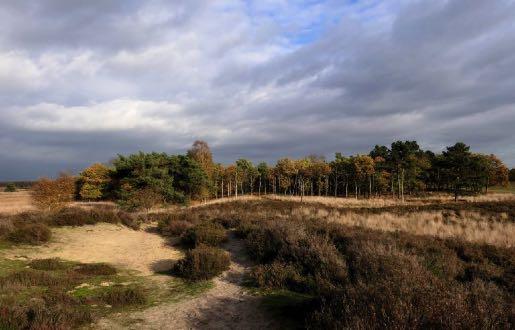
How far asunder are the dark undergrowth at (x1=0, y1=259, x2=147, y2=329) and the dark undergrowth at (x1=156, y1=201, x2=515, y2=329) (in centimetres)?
363

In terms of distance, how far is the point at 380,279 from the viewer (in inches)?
299

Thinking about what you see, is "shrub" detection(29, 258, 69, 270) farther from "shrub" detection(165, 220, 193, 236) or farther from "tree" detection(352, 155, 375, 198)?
"tree" detection(352, 155, 375, 198)

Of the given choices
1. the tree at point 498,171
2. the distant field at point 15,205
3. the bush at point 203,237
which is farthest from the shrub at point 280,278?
the tree at point 498,171

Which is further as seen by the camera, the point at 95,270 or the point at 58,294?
the point at 95,270

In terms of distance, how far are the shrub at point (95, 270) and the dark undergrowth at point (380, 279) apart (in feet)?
14.6

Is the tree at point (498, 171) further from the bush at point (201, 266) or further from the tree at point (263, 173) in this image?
the bush at point (201, 266)

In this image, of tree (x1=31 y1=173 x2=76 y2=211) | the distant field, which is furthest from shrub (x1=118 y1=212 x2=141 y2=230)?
tree (x1=31 y1=173 x2=76 y2=211)

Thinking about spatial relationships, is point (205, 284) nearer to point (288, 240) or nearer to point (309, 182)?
point (288, 240)

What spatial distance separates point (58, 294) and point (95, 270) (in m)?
3.20

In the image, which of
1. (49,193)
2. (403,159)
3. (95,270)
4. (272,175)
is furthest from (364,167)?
(95,270)

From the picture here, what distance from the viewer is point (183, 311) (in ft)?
28.0

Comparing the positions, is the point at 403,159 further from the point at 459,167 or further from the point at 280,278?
the point at 280,278

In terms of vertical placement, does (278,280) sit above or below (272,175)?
below

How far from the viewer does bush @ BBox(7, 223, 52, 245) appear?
589 inches
